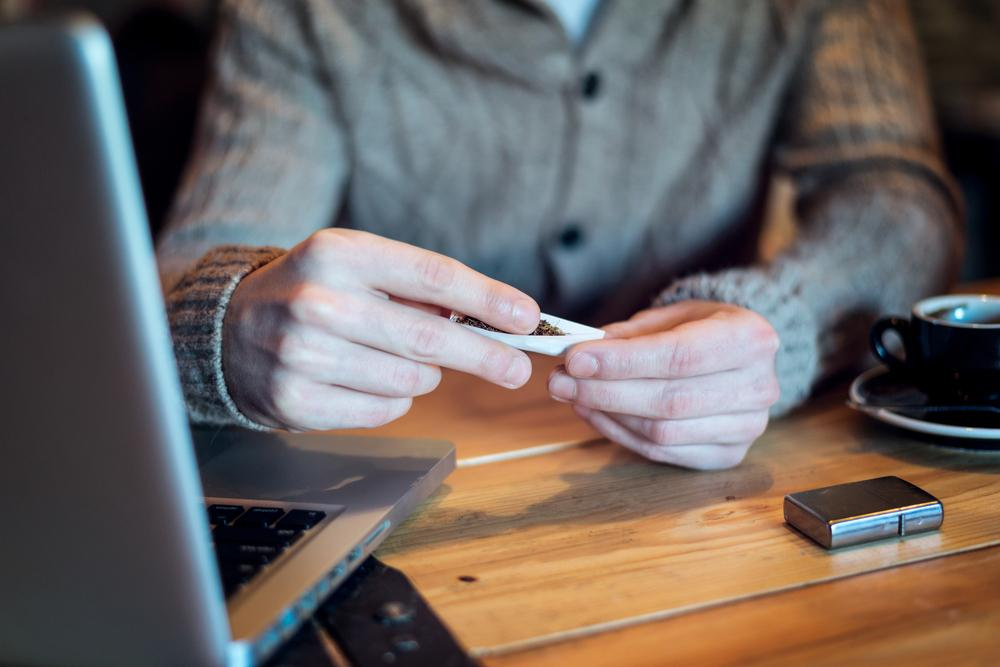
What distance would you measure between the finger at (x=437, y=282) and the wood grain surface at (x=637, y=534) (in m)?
0.16

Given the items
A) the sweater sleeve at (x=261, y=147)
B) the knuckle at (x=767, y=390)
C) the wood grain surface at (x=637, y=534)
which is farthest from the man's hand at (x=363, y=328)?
the sweater sleeve at (x=261, y=147)

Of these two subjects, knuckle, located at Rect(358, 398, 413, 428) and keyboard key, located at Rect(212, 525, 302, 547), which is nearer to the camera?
keyboard key, located at Rect(212, 525, 302, 547)

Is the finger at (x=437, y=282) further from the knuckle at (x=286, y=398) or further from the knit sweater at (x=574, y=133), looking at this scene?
the knit sweater at (x=574, y=133)

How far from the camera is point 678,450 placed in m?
0.74

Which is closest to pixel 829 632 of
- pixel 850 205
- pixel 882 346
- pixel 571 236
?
pixel 882 346

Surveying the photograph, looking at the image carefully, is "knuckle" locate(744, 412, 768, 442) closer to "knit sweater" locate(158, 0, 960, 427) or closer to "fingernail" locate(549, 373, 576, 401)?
"fingernail" locate(549, 373, 576, 401)

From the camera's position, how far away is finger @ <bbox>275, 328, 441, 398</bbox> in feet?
2.13

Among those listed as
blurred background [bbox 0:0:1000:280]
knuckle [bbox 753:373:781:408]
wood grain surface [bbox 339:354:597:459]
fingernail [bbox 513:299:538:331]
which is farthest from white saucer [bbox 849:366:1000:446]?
blurred background [bbox 0:0:1000:280]

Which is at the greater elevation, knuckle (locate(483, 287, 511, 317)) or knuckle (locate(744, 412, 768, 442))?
knuckle (locate(483, 287, 511, 317))

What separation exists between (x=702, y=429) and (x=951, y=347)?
24cm

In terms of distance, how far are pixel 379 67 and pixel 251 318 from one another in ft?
2.28

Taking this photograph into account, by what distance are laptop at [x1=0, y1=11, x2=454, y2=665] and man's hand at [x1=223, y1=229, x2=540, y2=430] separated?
163 millimetres

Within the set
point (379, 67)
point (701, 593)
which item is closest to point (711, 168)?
point (379, 67)

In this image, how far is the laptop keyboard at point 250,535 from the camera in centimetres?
53
